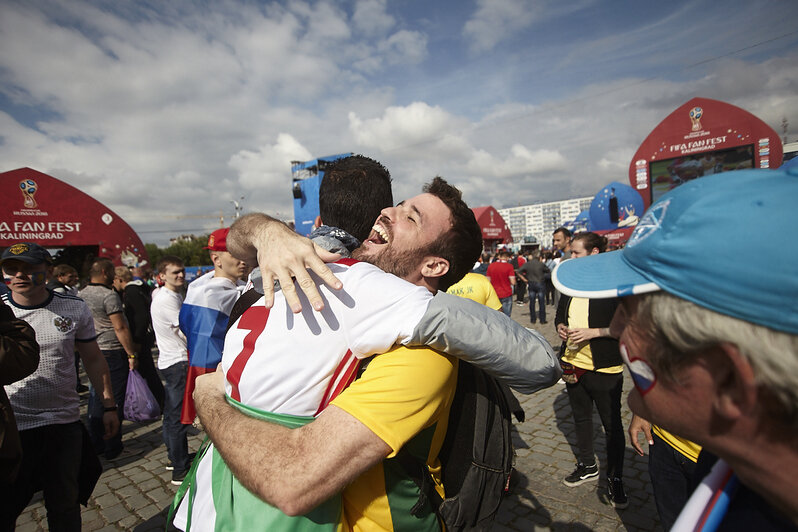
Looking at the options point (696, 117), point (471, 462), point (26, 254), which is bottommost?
point (471, 462)

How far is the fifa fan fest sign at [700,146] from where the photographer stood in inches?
629

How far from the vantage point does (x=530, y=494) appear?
12.2 feet

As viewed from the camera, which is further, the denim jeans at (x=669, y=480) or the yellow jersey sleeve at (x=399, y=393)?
the denim jeans at (x=669, y=480)

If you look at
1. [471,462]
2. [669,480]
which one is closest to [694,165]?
[669,480]

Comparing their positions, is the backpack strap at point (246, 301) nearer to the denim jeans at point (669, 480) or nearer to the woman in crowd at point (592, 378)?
the denim jeans at point (669, 480)

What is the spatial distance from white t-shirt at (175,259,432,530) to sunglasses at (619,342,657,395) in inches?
19.7

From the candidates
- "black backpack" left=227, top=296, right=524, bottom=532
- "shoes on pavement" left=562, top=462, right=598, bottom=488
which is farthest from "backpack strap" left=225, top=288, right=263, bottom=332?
"shoes on pavement" left=562, top=462, right=598, bottom=488

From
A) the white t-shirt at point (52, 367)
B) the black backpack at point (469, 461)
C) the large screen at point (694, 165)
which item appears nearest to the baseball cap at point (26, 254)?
the white t-shirt at point (52, 367)

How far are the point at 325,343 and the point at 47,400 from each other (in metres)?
2.81

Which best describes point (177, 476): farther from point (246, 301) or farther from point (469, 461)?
point (469, 461)

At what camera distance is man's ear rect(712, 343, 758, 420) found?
0.67m

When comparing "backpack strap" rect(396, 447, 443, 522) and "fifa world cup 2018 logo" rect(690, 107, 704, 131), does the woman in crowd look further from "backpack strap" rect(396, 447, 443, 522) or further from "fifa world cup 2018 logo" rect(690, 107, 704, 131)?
"fifa world cup 2018 logo" rect(690, 107, 704, 131)

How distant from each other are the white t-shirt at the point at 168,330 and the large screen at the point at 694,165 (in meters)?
18.6

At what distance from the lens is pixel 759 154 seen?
15953 mm
